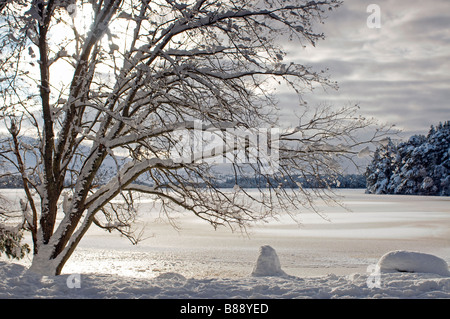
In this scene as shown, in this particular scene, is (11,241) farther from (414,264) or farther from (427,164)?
(427,164)

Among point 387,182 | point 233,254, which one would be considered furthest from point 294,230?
point 387,182

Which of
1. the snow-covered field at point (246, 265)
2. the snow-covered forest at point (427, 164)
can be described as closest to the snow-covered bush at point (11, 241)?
the snow-covered field at point (246, 265)

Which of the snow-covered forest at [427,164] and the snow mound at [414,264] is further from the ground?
the snow-covered forest at [427,164]

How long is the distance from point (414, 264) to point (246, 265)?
1208cm

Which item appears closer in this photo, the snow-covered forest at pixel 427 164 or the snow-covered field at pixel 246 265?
the snow-covered field at pixel 246 265

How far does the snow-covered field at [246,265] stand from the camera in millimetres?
6344

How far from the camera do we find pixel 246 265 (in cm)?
2038

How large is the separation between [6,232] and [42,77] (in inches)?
204

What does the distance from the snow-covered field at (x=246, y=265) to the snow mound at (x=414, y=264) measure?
0.08 ft

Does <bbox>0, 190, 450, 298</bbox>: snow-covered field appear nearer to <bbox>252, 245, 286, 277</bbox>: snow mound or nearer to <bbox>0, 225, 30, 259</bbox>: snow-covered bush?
<bbox>252, 245, 286, 277</bbox>: snow mound

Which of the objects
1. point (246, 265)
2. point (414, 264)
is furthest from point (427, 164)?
point (414, 264)

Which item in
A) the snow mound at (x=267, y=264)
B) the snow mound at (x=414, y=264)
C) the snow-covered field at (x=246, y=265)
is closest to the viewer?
the snow-covered field at (x=246, y=265)

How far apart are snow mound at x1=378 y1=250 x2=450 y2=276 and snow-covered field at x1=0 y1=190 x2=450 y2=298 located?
26 mm

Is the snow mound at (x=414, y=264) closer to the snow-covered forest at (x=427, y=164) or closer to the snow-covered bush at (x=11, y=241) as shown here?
the snow-covered bush at (x=11, y=241)
